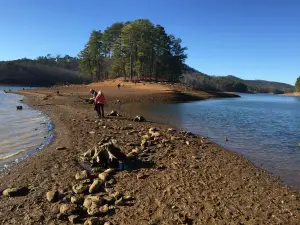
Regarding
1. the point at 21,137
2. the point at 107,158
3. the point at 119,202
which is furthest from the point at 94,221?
the point at 21,137

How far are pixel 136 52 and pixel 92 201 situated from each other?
73192mm

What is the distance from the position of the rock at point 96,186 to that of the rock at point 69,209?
1011 mm

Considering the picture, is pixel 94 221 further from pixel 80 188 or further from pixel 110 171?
pixel 110 171

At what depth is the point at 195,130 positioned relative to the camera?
19281mm

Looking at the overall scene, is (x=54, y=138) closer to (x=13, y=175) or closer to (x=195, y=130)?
(x=13, y=175)

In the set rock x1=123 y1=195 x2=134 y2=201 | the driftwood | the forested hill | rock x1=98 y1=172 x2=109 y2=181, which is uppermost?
the forested hill

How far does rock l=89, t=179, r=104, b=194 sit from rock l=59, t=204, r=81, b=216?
1011 mm

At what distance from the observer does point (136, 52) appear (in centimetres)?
7769

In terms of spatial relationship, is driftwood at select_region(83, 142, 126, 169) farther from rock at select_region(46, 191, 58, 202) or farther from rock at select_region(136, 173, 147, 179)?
rock at select_region(46, 191, 58, 202)

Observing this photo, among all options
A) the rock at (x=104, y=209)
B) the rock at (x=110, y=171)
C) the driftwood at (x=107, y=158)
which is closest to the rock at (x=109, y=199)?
the rock at (x=104, y=209)

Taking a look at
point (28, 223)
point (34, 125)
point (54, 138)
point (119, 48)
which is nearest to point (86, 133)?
point (54, 138)

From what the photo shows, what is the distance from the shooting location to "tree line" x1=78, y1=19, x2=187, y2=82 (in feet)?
242

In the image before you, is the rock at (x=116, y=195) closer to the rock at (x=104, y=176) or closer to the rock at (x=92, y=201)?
the rock at (x=92, y=201)

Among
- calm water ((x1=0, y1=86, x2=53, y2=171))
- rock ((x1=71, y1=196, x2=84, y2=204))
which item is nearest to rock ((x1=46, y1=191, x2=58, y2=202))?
rock ((x1=71, y1=196, x2=84, y2=204))
